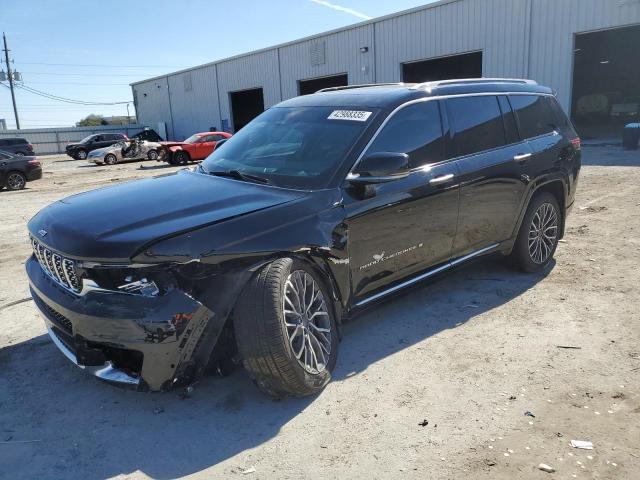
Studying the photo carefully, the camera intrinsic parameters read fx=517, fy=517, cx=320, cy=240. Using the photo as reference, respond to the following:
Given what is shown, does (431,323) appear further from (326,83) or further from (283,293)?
(326,83)

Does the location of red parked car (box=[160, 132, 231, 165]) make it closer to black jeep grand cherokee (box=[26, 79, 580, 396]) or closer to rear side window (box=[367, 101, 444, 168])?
black jeep grand cherokee (box=[26, 79, 580, 396])

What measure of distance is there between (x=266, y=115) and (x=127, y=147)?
24915 millimetres

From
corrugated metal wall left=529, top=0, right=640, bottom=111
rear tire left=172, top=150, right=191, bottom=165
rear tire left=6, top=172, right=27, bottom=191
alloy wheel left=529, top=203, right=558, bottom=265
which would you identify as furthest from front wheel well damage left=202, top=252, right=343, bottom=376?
rear tire left=172, top=150, right=191, bottom=165

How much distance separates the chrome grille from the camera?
2980mm

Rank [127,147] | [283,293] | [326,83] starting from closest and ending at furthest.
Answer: [283,293]
[127,147]
[326,83]

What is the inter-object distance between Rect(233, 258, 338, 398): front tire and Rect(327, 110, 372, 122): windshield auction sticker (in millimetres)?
1309

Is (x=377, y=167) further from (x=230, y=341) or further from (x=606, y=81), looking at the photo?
(x=606, y=81)

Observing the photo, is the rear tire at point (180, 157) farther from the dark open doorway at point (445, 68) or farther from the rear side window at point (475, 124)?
the rear side window at point (475, 124)

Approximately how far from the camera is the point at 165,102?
146 ft

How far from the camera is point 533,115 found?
5.34m

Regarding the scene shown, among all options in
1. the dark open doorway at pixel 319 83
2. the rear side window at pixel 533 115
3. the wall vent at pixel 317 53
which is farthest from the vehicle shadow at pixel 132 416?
the dark open doorway at pixel 319 83

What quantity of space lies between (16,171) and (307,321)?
16.2 meters

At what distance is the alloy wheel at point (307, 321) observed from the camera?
124 inches

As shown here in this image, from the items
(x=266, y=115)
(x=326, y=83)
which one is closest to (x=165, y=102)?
(x=326, y=83)
